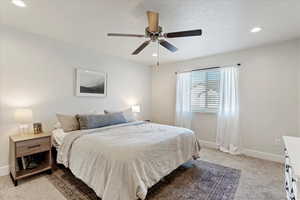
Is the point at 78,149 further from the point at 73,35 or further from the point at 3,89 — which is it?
the point at 73,35

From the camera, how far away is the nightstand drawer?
2.15 metres

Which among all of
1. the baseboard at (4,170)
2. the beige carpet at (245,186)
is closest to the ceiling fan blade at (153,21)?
the beige carpet at (245,186)

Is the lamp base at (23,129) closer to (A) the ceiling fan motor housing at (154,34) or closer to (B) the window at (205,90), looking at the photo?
(A) the ceiling fan motor housing at (154,34)

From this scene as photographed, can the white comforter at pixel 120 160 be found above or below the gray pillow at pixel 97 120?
below

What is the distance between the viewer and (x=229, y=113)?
3.55 m

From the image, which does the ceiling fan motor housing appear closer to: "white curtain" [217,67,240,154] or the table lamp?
the table lamp

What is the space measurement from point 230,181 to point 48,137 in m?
3.04

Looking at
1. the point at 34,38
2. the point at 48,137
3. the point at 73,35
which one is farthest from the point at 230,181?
the point at 34,38

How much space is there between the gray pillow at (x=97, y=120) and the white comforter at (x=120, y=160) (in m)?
0.30

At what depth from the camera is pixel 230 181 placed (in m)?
2.28

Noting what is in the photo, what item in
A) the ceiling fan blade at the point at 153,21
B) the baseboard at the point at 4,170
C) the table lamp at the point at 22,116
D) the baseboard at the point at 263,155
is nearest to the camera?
the ceiling fan blade at the point at 153,21

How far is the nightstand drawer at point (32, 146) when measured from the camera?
7.04ft

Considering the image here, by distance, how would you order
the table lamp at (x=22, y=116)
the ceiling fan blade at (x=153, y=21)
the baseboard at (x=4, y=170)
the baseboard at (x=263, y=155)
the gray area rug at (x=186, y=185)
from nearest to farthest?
the ceiling fan blade at (x=153, y=21) → the gray area rug at (x=186, y=185) → the table lamp at (x=22, y=116) → the baseboard at (x=4, y=170) → the baseboard at (x=263, y=155)

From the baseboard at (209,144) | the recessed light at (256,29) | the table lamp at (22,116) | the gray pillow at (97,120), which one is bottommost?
the baseboard at (209,144)
